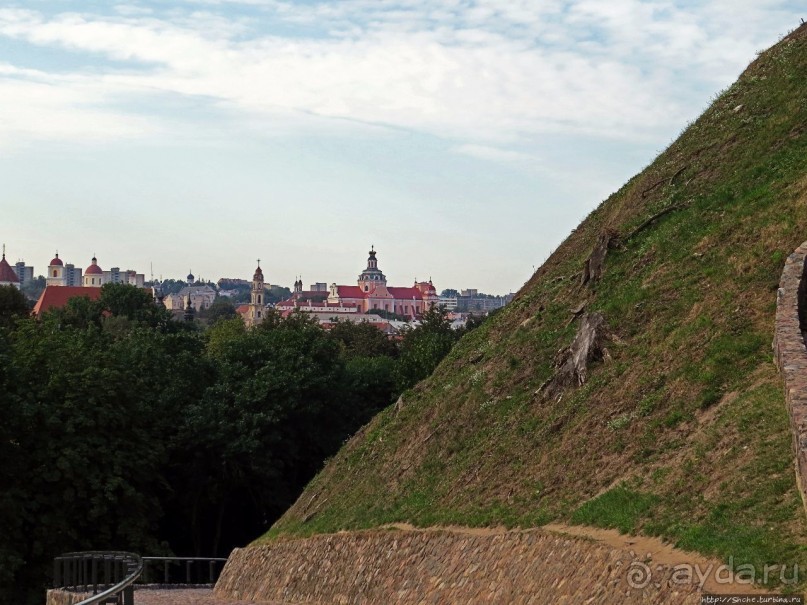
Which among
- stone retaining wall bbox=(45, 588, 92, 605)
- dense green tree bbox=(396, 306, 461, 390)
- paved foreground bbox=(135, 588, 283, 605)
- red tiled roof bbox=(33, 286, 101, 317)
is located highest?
red tiled roof bbox=(33, 286, 101, 317)

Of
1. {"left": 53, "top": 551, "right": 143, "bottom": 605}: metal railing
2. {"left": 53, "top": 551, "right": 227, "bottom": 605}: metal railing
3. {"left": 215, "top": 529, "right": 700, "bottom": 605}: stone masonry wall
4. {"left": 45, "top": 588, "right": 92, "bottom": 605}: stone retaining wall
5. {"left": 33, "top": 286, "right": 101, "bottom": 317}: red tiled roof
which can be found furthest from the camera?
{"left": 33, "top": 286, "right": 101, "bottom": 317}: red tiled roof

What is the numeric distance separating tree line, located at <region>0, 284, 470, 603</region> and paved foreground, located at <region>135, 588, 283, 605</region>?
4.96 m

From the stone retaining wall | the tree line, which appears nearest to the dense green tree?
the tree line

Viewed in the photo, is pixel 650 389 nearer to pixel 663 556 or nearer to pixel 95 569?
pixel 663 556

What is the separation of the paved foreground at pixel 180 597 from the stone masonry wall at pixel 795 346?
1260 cm

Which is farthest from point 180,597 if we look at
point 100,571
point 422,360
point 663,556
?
point 422,360

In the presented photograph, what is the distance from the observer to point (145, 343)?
5206 centimetres

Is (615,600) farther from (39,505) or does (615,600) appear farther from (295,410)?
(295,410)

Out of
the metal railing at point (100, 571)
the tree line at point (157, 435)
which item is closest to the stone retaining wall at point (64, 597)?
the metal railing at point (100, 571)

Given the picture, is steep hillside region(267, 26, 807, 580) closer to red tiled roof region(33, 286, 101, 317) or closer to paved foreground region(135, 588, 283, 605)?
paved foreground region(135, 588, 283, 605)

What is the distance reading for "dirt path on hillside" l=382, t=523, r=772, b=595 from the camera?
13.9 metres

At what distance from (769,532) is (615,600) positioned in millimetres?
1996

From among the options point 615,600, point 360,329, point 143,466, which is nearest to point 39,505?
point 143,466

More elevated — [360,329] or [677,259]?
[360,329]
